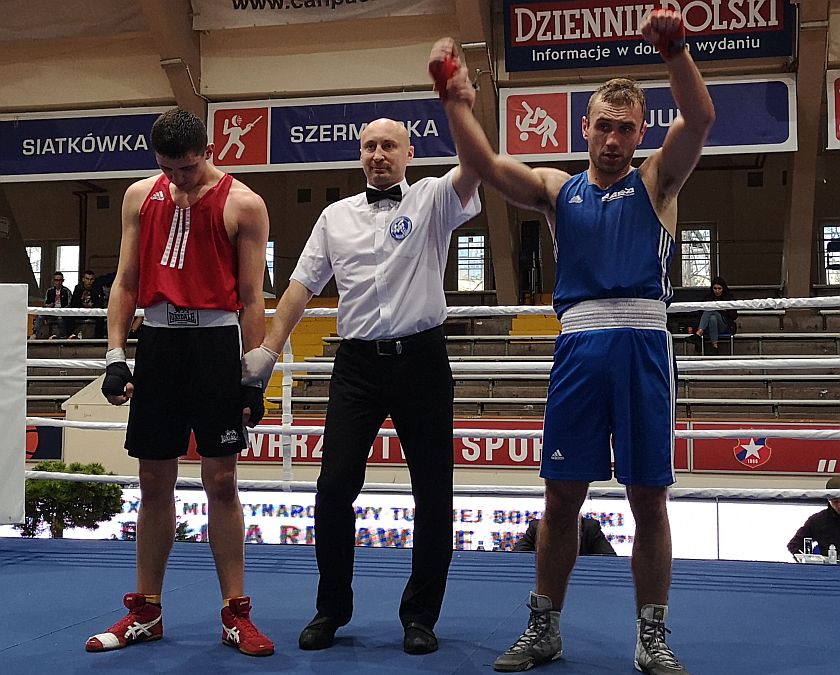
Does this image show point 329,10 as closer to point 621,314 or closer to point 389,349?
point 389,349

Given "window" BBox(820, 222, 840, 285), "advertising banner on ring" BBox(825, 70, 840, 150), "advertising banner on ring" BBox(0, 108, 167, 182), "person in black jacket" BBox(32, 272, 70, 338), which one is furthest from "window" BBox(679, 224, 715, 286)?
"person in black jacket" BBox(32, 272, 70, 338)

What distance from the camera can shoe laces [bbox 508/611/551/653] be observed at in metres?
1.90

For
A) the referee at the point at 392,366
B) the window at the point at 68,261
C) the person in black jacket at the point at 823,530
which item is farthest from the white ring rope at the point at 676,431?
the window at the point at 68,261

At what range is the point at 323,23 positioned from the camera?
26.7 feet

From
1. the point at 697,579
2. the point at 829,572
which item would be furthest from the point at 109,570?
the point at 829,572

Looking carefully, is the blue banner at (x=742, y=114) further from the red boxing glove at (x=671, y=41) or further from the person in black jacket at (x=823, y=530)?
the red boxing glove at (x=671, y=41)

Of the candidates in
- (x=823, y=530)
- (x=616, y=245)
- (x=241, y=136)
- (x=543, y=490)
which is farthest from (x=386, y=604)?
(x=241, y=136)

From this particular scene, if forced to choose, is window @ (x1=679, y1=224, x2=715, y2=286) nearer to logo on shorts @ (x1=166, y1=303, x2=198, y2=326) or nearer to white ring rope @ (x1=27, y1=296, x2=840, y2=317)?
white ring rope @ (x1=27, y1=296, x2=840, y2=317)

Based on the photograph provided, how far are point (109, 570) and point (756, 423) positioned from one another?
215 inches

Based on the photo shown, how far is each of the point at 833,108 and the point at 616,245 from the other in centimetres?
645

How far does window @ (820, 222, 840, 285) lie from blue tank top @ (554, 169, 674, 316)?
39.3 feet

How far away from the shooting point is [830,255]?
13.0 metres

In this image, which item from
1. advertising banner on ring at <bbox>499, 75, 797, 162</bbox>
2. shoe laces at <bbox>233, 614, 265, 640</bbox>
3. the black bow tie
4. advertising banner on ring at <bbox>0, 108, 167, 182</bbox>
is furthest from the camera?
advertising banner on ring at <bbox>0, 108, 167, 182</bbox>

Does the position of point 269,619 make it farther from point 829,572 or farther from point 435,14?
point 435,14
